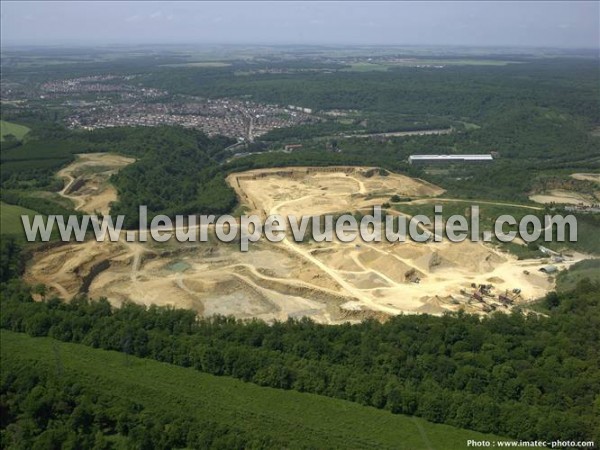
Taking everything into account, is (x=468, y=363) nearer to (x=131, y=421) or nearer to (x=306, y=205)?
(x=131, y=421)

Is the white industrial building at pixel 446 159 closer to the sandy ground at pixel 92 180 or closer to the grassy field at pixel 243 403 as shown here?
the sandy ground at pixel 92 180

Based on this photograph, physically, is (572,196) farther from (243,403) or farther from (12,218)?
(12,218)

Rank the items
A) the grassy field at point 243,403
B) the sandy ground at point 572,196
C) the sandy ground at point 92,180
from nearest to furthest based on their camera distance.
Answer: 1. the grassy field at point 243,403
2. the sandy ground at point 92,180
3. the sandy ground at point 572,196

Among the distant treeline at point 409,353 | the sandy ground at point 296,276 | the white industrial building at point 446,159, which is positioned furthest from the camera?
the white industrial building at point 446,159

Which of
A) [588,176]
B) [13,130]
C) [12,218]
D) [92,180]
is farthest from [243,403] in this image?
[13,130]

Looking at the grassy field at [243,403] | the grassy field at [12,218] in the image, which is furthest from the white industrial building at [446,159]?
the grassy field at [243,403]

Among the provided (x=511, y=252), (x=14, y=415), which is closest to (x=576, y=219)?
(x=511, y=252)
